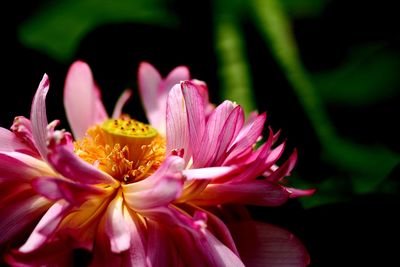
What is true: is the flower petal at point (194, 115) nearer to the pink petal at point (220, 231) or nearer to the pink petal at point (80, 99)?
the pink petal at point (220, 231)

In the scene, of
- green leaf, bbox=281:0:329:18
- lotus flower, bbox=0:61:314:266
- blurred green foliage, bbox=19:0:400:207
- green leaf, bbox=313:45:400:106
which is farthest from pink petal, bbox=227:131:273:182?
green leaf, bbox=281:0:329:18

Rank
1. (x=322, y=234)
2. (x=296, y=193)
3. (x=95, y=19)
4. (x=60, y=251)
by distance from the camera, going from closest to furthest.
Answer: (x=60, y=251) → (x=296, y=193) → (x=322, y=234) → (x=95, y=19)

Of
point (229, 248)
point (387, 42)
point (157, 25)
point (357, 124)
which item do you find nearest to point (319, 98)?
point (357, 124)

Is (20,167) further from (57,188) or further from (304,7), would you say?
(304,7)

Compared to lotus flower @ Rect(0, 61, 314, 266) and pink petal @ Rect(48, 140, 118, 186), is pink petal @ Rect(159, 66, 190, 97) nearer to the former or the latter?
lotus flower @ Rect(0, 61, 314, 266)

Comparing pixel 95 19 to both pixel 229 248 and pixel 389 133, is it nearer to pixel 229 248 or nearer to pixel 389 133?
pixel 389 133

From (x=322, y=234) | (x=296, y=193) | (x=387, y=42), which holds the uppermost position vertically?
(x=387, y=42)

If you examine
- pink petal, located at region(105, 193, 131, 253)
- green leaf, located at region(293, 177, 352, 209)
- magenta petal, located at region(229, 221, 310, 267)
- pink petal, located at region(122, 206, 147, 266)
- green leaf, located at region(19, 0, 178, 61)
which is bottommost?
green leaf, located at region(293, 177, 352, 209)
